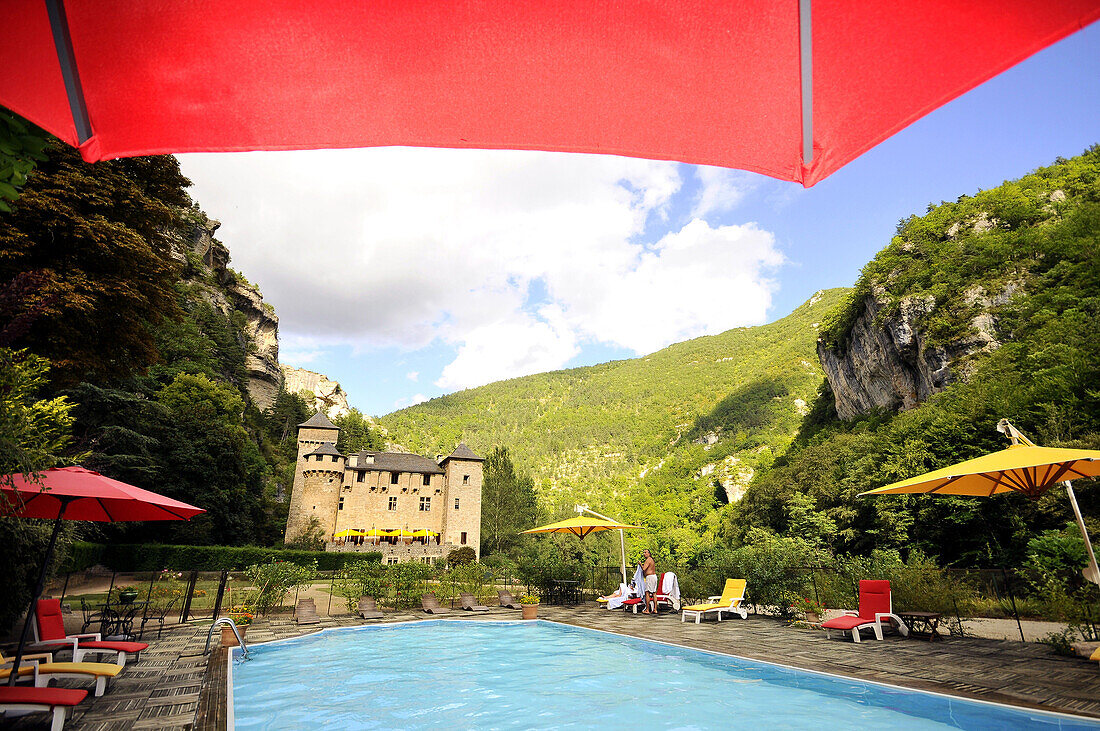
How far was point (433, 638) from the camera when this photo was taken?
10570 mm

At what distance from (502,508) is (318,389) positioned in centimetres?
4880

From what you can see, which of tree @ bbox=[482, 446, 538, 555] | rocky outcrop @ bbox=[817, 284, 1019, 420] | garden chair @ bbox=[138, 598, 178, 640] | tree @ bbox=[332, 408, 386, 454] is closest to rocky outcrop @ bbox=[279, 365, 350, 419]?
tree @ bbox=[332, 408, 386, 454]

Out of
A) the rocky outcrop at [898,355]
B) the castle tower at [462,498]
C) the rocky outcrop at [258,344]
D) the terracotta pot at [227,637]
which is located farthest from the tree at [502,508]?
the terracotta pot at [227,637]

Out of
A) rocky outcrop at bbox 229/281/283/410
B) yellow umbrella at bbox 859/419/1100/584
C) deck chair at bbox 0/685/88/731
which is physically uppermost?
rocky outcrop at bbox 229/281/283/410

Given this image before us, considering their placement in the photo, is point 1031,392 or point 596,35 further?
point 1031,392

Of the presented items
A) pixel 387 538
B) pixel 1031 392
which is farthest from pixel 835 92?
pixel 387 538

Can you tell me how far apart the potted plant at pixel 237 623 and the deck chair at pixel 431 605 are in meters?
3.87

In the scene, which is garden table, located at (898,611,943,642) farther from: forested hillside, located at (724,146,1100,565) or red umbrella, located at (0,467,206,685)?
red umbrella, located at (0,467,206,685)

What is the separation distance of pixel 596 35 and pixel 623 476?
274ft

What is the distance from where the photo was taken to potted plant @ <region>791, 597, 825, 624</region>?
376 inches

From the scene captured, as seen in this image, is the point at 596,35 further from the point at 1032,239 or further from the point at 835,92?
the point at 1032,239

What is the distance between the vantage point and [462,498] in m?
42.8

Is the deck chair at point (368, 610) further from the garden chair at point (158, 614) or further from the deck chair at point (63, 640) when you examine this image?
the deck chair at point (63, 640)

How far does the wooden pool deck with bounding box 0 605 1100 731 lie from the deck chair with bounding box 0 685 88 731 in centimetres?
70
